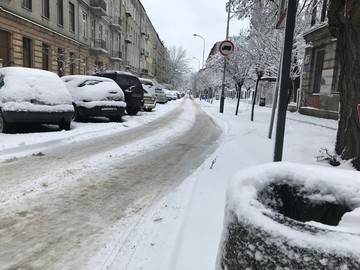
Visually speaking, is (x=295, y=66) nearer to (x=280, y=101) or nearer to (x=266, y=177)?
(x=280, y=101)

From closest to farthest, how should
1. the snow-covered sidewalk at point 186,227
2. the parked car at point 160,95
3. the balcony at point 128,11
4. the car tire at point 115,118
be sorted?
1. the snow-covered sidewalk at point 186,227
2. the car tire at point 115,118
3. the parked car at point 160,95
4. the balcony at point 128,11

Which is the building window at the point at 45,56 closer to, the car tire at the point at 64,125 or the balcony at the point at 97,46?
the balcony at the point at 97,46

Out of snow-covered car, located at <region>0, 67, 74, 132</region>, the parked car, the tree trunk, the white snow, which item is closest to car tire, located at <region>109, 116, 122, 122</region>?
snow-covered car, located at <region>0, 67, 74, 132</region>

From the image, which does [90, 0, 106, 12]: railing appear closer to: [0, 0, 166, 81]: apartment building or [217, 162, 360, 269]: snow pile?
[0, 0, 166, 81]: apartment building

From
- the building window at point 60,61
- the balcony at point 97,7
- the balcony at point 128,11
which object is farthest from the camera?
the balcony at point 128,11

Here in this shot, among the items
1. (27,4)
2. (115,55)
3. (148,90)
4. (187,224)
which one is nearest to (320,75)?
(148,90)

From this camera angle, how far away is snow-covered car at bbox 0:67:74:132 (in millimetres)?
8094

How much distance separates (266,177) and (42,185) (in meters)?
3.79

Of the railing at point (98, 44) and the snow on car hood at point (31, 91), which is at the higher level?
the railing at point (98, 44)

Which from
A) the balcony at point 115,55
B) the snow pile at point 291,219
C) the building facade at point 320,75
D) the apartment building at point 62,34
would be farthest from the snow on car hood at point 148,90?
the balcony at point 115,55

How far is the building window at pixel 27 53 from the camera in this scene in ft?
68.2

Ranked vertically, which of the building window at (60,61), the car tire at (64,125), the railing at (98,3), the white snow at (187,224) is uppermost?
the railing at (98,3)

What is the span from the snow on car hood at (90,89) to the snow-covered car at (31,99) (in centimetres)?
196

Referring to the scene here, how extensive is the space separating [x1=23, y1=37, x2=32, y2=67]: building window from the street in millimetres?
15104
